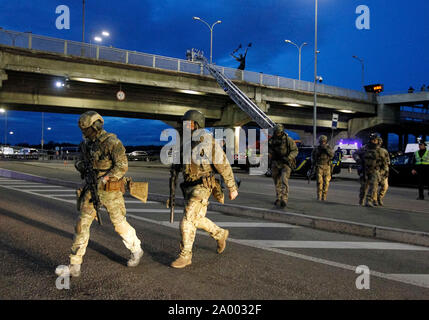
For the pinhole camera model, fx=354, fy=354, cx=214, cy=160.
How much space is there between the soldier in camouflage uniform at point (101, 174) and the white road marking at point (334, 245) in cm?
218

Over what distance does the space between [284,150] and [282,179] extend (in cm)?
65

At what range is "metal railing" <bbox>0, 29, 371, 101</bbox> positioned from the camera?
66.4 feet

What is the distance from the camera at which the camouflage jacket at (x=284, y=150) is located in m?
7.83

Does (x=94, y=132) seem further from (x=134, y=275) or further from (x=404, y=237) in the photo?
(x=404, y=237)

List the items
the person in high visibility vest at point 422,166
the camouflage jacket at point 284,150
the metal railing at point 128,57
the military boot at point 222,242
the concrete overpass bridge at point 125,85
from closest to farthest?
the military boot at point 222,242
the camouflage jacket at point 284,150
the person in high visibility vest at point 422,166
the metal railing at point 128,57
the concrete overpass bridge at point 125,85

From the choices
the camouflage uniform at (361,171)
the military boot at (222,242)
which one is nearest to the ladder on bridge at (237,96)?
the camouflage uniform at (361,171)

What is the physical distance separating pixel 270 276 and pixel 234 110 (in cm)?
2735

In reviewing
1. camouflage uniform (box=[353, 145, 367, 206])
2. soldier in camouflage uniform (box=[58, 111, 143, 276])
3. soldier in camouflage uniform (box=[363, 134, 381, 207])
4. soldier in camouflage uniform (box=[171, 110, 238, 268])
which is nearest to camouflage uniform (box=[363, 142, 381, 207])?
soldier in camouflage uniform (box=[363, 134, 381, 207])

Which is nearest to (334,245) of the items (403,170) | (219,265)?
(219,265)

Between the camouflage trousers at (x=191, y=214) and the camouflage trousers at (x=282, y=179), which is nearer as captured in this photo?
the camouflage trousers at (x=191, y=214)

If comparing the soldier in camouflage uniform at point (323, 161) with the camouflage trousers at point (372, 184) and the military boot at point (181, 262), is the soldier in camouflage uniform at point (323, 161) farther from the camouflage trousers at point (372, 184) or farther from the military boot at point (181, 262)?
the military boot at point (181, 262)

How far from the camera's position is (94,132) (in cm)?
376

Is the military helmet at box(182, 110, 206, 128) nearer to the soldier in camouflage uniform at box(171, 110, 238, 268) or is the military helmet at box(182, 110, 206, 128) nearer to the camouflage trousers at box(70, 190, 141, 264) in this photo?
the soldier in camouflage uniform at box(171, 110, 238, 268)
